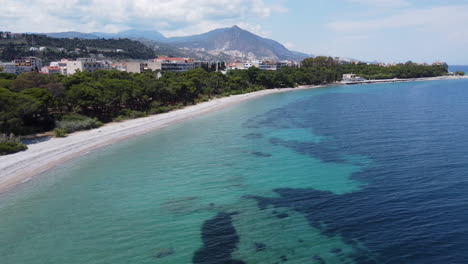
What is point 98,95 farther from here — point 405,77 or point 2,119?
point 405,77

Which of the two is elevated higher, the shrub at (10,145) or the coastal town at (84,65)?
the coastal town at (84,65)

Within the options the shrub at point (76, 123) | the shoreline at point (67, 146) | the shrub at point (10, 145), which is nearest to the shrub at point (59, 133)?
the shoreline at point (67, 146)

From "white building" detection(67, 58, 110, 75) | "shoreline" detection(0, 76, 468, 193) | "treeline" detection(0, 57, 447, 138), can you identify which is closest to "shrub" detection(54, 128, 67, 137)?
"shoreline" detection(0, 76, 468, 193)

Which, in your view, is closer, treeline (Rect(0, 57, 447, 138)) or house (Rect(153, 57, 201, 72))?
treeline (Rect(0, 57, 447, 138))

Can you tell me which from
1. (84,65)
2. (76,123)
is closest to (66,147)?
(76,123)

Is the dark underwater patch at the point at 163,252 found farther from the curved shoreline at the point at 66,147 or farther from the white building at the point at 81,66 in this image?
the white building at the point at 81,66

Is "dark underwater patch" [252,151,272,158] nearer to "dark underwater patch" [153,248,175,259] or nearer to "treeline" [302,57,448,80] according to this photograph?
"dark underwater patch" [153,248,175,259]

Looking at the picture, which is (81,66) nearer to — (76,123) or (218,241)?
(76,123)
